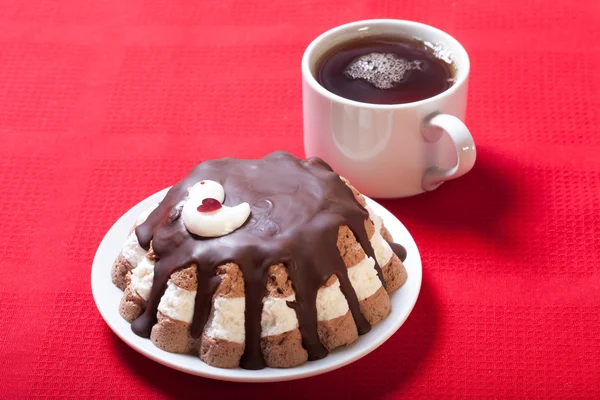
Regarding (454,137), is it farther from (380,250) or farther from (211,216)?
(211,216)

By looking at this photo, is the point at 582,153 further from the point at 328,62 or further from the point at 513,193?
the point at 328,62

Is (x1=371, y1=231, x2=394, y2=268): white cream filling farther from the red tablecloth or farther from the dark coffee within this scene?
the dark coffee

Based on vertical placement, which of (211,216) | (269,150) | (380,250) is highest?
(211,216)

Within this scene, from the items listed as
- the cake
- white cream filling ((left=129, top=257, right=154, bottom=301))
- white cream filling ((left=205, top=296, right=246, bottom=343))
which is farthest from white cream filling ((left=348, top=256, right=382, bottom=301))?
white cream filling ((left=129, top=257, right=154, bottom=301))

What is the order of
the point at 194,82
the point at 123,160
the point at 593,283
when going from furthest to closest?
the point at 194,82
the point at 123,160
the point at 593,283

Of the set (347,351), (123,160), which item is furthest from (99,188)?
(347,351)

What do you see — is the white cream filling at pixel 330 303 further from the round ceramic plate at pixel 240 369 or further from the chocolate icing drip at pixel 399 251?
the chocolate icing drip at pixel 399 251

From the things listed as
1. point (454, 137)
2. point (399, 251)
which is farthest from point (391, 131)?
point (399, 251)
